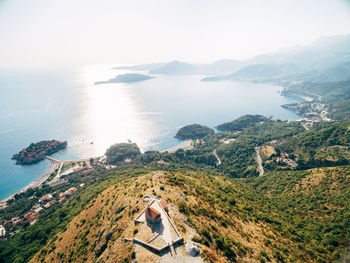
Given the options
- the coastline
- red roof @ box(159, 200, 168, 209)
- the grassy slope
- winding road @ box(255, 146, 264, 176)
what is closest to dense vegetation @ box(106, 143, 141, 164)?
the coastline

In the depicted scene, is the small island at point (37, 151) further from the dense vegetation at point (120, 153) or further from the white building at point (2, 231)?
the white building at point (2, 231)

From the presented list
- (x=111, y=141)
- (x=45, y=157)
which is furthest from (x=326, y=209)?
(x=45, y=157)

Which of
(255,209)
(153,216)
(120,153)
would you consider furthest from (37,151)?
(255,209)

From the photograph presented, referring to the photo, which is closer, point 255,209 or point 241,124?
point 255,209

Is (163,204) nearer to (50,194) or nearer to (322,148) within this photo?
(50,194)

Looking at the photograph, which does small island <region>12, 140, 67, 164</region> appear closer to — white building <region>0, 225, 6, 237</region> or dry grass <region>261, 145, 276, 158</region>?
white building <region>0, 225, 6, 237</region>

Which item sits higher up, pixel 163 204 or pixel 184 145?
pixel 163 204

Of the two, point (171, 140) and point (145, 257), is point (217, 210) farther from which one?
point (171, 140)
